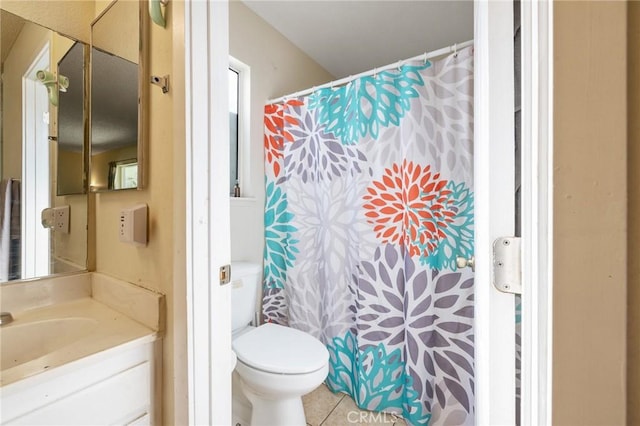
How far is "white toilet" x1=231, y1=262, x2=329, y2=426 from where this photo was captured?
1153 mm

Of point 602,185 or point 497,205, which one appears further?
point 497,205

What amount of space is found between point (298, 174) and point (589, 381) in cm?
160

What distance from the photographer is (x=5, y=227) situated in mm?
866

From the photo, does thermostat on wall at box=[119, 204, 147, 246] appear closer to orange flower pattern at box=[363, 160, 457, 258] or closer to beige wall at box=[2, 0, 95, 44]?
beige wall at box=[2, 0, 95, 44]

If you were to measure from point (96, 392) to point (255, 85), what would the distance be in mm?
1655

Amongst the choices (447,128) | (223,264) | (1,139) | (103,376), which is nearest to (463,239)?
(447,128)

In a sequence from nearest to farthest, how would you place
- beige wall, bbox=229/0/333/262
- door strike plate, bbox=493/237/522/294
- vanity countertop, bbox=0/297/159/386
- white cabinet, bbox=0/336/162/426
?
door strike plate, bbox=493/237/522/294, white cabinet, bbox=0/336/162/426, vanity countertop, bbox=0/297/159/386, beige wall, bbox=229/0/333/262

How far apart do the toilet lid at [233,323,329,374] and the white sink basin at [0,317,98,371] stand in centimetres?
61

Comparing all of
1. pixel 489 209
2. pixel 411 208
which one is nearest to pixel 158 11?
pixel 489 209

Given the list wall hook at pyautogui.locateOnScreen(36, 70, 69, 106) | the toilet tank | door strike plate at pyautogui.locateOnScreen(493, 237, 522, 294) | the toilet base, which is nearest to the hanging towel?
wall hook at pyautogui.locateOnScreen(36, 70, 69, 106)

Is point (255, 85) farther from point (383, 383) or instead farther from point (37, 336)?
point (383, 383)

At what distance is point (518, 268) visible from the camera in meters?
0.43

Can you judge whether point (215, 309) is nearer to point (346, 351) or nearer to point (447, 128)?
point (346, 351)

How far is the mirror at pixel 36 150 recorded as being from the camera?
33.5 inches
